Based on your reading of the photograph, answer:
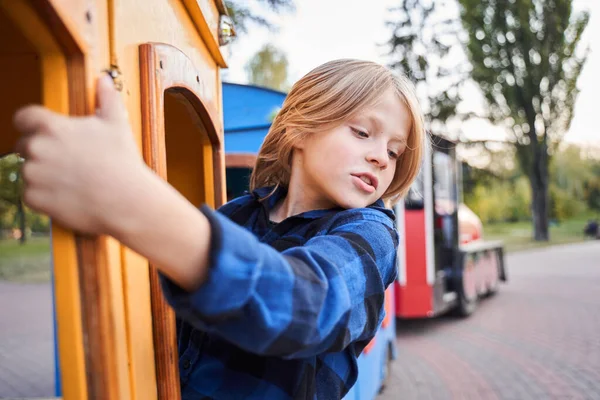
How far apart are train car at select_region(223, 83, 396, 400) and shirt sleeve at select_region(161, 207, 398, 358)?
2500 mm

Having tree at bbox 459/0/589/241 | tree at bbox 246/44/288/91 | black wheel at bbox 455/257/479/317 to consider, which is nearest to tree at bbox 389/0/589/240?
tree at bbox 459/0/589/241

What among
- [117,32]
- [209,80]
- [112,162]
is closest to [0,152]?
[209,80]

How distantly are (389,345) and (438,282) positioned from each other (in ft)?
5.43

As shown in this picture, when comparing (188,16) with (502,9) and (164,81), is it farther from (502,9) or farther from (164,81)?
(502,9)

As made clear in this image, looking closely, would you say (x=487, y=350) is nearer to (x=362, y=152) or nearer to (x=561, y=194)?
(x=362, y=152)

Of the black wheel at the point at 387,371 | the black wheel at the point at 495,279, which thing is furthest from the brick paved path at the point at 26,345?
Result: the black wheel at the point at 495,279

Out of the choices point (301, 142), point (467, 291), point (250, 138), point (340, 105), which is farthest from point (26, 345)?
point (340, 105)

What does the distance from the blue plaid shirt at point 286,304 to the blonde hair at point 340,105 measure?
0.15m

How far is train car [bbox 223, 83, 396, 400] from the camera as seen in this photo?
337 centimetres

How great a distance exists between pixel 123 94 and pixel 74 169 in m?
0.29

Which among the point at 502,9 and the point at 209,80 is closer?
the point at 209,80

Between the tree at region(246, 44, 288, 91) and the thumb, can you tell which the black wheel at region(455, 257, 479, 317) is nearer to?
the thumb

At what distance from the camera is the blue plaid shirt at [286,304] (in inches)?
23.2

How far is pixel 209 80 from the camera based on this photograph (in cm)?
142
